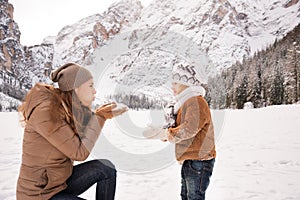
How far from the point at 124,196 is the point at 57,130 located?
1909 millimetres

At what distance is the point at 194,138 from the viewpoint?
207 cm

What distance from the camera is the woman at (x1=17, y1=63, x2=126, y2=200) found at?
1.45 meters

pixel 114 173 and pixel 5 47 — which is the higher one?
pixel 5 47

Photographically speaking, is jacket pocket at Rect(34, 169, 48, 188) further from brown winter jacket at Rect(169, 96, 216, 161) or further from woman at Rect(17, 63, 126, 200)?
brown winter jacket at Rect(169, 96, 216, 161)

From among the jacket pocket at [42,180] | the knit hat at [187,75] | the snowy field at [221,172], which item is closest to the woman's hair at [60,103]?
the jacket pocket at [42,180]

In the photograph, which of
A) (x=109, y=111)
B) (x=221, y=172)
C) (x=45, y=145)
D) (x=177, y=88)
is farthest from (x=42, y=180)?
(x=221, y=172)

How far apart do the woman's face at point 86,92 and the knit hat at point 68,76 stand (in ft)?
0.11

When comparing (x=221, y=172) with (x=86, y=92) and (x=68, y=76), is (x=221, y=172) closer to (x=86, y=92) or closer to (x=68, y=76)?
(x=86, y=92)

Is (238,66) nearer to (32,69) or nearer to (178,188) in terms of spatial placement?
(178,188)

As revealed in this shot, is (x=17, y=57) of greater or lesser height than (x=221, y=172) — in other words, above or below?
above

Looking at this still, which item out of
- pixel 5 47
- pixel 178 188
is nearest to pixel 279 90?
pixel 178 188

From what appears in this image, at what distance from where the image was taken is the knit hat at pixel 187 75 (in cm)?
219

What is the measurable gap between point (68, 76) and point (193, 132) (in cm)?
96

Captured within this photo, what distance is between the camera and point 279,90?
121 ft
